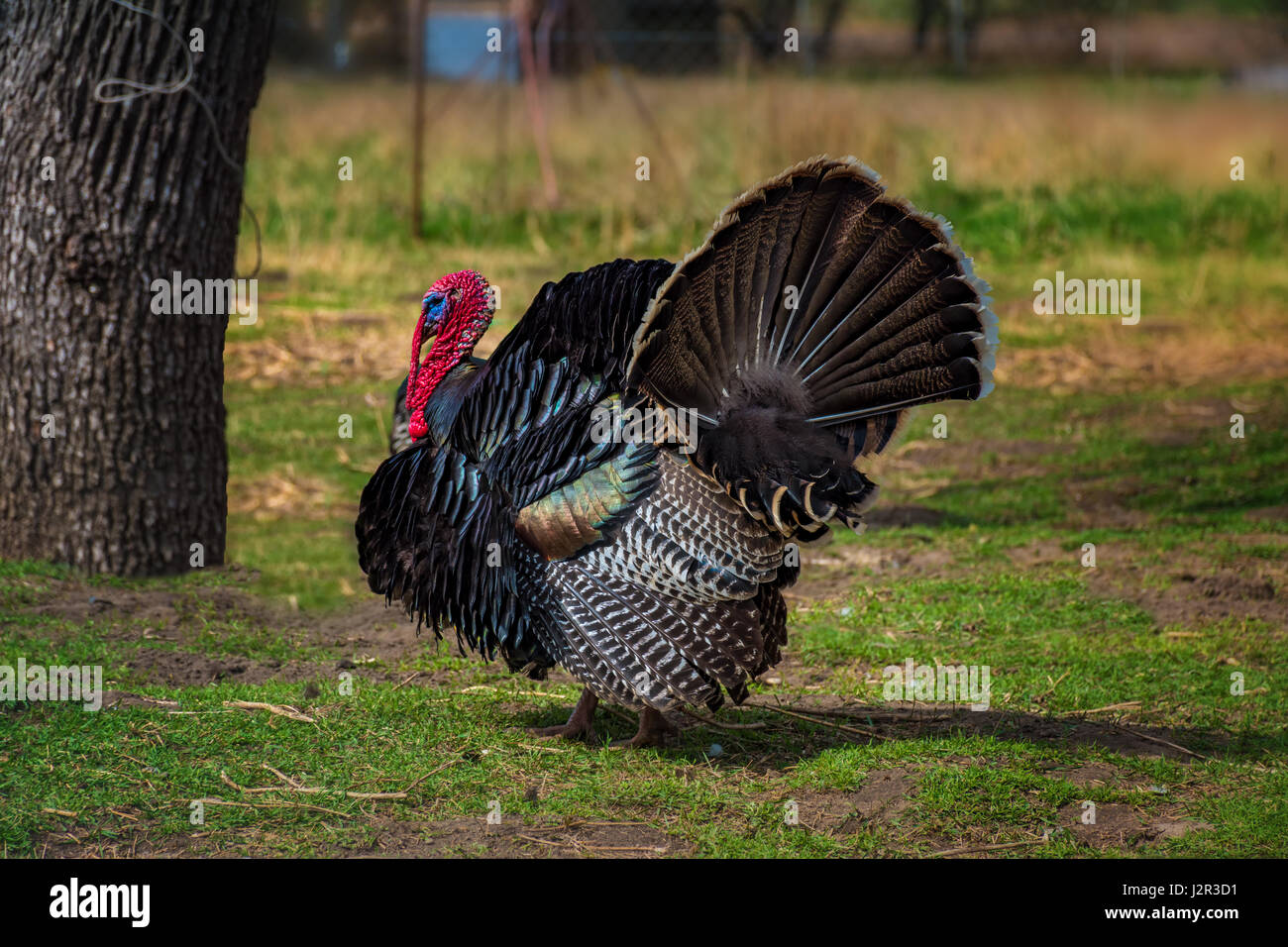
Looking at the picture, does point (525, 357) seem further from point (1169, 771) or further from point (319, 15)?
point (319, 15)

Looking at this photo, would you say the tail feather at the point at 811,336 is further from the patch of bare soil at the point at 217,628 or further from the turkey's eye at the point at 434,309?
the patch of bare soil at the point at 217,628

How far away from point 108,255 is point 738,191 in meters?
8.35

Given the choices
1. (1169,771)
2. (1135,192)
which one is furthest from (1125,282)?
(1169,771)

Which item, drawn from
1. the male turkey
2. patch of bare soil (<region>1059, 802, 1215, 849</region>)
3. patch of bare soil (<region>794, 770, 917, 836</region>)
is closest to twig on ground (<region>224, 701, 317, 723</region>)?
the male turkey

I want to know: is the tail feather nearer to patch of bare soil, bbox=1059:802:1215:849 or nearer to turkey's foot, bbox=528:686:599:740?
turkey's foot, bbox=528:686:599:740

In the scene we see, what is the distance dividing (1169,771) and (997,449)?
13.9 feet

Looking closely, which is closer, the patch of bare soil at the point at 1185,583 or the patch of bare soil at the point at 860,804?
the patch of bare soil at the point at 860,804

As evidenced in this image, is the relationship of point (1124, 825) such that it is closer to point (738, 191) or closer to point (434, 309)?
point (434, 309)

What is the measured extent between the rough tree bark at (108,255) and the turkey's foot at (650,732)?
2663mm

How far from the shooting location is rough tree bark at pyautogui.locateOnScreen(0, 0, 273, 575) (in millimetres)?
5832

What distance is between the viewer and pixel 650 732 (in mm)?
4836

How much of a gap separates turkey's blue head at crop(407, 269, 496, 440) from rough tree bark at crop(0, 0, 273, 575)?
1712mm

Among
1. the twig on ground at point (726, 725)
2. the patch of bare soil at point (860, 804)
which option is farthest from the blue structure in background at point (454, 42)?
the patch of bare soil at point (860, 804)

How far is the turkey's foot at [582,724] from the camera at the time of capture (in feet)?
16.0
